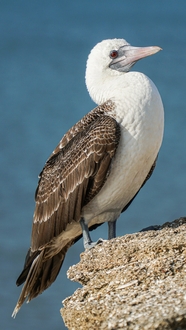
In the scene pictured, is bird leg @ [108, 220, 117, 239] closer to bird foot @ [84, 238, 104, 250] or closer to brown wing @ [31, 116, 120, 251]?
brown wing @ [31, 116, 120, 251]

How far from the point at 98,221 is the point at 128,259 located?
125 inches

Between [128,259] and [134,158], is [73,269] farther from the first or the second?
[134,158]

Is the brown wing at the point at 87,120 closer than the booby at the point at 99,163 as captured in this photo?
No

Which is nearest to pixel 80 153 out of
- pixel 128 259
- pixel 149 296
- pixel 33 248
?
pixel 33 248

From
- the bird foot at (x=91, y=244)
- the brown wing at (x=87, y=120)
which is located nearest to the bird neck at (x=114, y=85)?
the brown wing at (x=87, y=120)

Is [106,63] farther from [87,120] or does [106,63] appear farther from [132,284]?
[132,284]

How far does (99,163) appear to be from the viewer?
11.8 m

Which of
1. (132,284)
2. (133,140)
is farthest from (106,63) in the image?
(132,284)

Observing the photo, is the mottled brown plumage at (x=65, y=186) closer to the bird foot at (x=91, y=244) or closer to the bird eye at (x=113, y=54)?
the bird foot at (x=91, y=244)

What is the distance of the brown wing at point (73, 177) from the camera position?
38.6 ft

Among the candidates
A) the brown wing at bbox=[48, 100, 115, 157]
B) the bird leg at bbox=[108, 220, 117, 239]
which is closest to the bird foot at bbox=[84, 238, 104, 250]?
the bird leg at bbox=[108, 220, 117, 239]

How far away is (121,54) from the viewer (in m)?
12.9

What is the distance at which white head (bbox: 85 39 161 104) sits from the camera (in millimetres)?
12727

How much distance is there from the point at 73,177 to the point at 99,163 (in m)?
0.56
